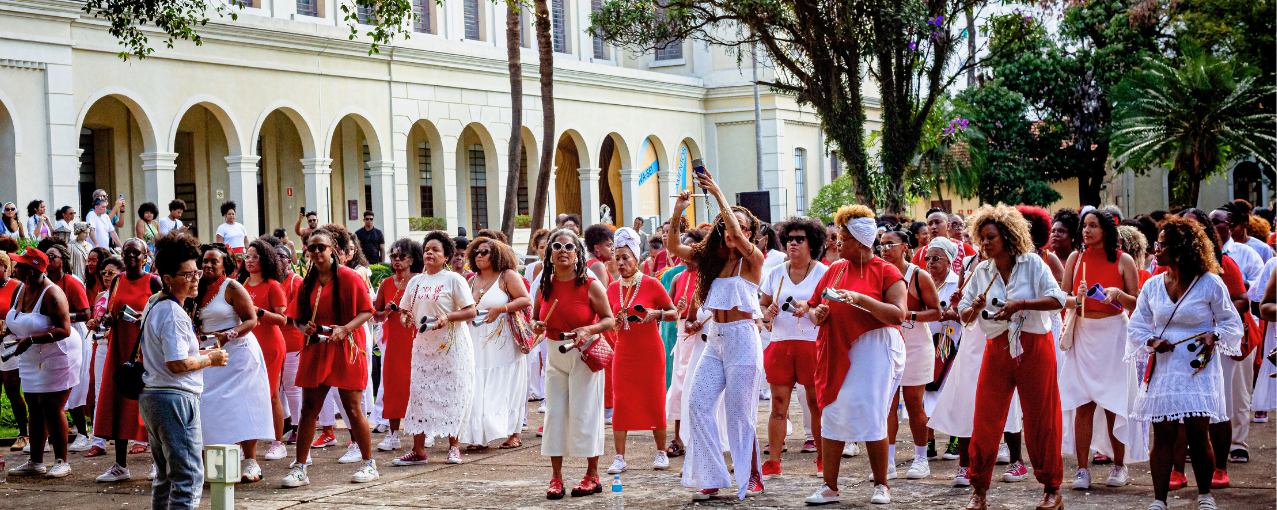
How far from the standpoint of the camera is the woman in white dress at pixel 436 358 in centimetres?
961

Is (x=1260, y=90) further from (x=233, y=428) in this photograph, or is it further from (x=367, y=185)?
(x=233, y=428)

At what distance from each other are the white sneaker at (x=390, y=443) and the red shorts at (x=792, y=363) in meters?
3.38

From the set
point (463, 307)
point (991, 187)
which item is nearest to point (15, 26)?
point (463, 307)

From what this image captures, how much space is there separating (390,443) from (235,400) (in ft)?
7.09

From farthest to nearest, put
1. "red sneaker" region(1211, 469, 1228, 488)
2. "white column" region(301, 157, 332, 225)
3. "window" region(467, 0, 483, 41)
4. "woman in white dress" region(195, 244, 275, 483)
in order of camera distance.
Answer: "window" region(467, 0, 483, 41) → "white column" region(301, 157, 332, 225) → "woman in white dress" region(195, 244, 275, 483) → "red sneaker" region(1211, 469, 1228, 488)

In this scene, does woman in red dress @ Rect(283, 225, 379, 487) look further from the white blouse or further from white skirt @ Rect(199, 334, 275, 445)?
the white blouse

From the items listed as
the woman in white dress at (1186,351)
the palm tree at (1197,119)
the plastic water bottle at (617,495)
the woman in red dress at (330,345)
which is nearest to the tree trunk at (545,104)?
the woman in red dress at (330,345)

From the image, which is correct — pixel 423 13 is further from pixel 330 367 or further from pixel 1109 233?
pixel 1109 233

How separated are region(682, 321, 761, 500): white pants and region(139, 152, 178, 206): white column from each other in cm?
1799

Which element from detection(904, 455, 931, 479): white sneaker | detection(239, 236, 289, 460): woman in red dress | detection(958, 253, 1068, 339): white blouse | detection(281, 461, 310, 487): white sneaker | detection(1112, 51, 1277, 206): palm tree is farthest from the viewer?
detection(1112, 51, 1277, 206): palm tree

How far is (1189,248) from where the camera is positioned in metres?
6.94

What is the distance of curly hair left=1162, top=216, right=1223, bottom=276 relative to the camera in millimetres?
6930

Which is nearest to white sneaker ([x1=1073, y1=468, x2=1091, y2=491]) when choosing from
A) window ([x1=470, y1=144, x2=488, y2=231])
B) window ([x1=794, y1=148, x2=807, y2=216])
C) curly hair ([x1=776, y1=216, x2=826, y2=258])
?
curly hair ([x1=776, y1=216, x2=826, y2=258])

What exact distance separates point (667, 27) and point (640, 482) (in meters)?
15.3
